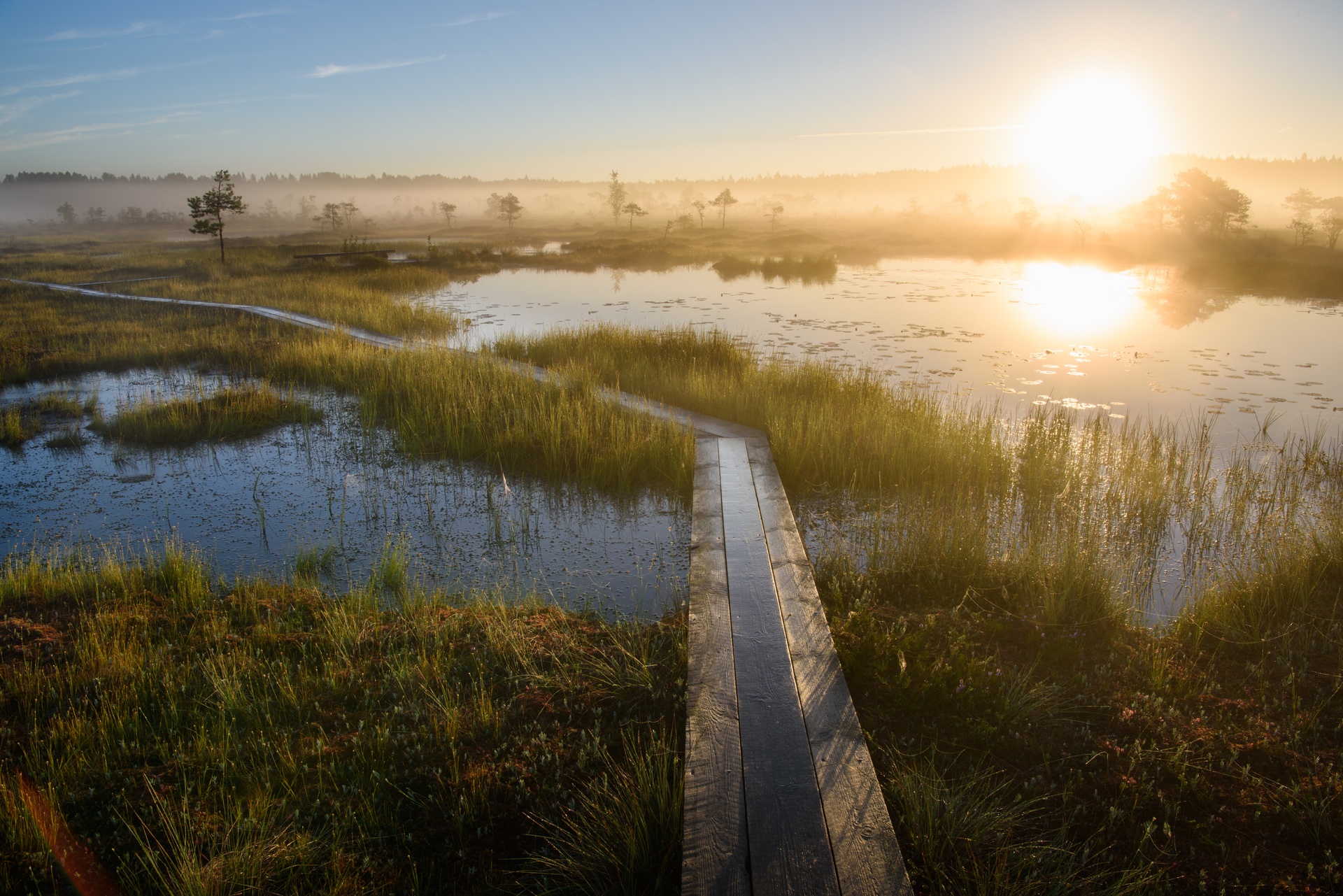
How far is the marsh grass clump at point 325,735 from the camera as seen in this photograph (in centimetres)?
247

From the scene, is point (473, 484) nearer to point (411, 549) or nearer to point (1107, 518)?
point (411, 549)

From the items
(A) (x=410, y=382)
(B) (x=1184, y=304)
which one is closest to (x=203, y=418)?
(A) (x=410, y=382)

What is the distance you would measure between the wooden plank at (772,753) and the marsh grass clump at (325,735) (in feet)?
1.12

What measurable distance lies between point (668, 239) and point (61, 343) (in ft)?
131

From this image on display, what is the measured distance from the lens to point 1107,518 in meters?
5.76

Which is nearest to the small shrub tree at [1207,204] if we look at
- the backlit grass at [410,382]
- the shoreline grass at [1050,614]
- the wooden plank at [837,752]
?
the shoreline grass at [1050,614]

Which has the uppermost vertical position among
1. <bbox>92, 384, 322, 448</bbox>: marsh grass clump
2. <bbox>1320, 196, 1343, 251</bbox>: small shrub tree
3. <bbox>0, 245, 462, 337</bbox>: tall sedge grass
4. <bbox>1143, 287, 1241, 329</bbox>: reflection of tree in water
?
<bbox>1320, 196, 1343, 251</bbox>: small shrub tree

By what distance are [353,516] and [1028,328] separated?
14778mm

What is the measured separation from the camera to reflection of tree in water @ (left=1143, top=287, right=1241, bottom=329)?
649 inches

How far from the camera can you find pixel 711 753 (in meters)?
Answer: 2.69

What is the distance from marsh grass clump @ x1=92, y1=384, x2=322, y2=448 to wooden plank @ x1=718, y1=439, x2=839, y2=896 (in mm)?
7366

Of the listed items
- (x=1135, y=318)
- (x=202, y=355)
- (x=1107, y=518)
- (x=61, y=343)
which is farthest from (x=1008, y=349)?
(x=61, y=343)

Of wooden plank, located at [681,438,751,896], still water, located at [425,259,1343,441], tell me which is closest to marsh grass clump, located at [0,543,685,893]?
wooden plank, located at [681,438,751,896]

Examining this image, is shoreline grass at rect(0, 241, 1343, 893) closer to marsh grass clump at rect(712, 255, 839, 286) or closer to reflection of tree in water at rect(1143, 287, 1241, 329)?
reflection of tree in water at rect(1143, 287, 1241, 329)
